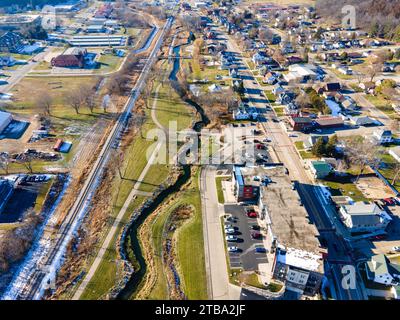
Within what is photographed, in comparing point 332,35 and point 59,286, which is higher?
point 332,35

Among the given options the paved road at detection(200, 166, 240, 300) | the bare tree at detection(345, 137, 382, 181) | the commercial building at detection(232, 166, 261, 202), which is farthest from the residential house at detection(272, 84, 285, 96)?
the commercial building at detection(232, 166, 261, 202)

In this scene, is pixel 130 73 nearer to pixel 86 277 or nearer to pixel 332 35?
pixel 86 277

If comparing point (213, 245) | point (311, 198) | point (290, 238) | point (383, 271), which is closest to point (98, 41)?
point (311, 198)

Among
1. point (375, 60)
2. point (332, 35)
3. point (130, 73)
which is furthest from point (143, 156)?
point (332, 35)

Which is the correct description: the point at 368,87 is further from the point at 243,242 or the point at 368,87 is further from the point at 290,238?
the point at 243,242

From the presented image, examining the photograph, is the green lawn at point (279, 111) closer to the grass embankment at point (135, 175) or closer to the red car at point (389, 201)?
the grass embankment at point (135, 175)

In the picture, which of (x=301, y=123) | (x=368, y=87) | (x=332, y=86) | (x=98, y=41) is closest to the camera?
(x=301, y=123)

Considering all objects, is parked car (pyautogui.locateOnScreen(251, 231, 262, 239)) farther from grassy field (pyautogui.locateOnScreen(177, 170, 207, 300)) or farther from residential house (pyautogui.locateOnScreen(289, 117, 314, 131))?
residential house (pyautogui.locateOnScreen(289, 117, 314, 131))
